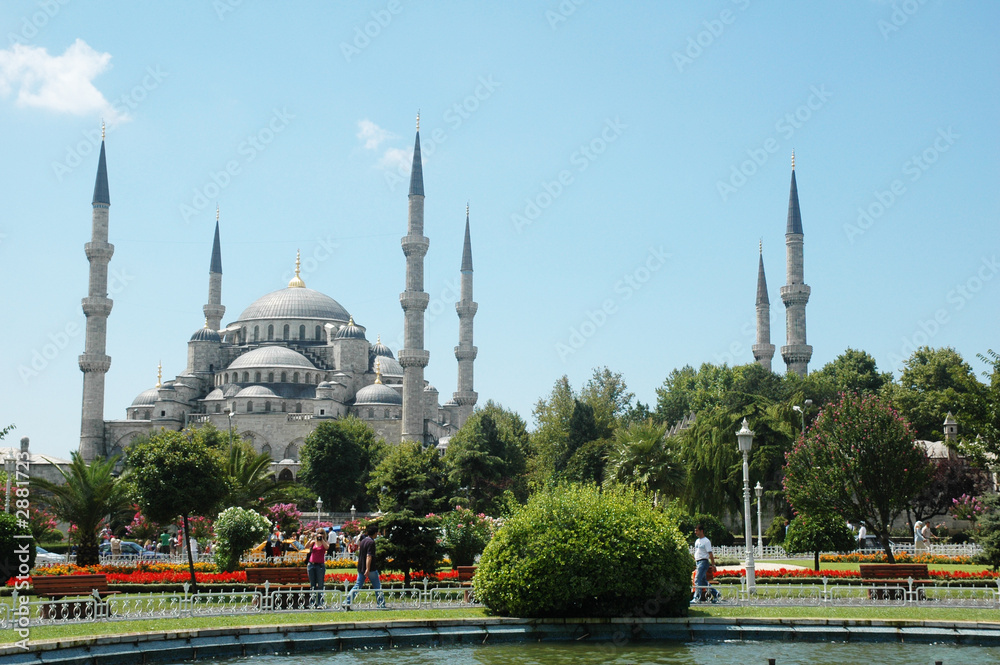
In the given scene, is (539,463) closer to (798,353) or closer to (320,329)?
(798,353)

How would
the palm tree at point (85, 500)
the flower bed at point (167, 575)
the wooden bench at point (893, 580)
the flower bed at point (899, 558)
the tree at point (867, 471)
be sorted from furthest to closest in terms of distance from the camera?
the flower bed at point (899, 558) → the palm tree at point (85, 500) → the tree at point (867, 471) → the flower bed at point (167, 575) → the wooden bench at point (893, 580)

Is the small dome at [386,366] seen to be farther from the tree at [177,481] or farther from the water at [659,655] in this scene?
the water at [659,655]

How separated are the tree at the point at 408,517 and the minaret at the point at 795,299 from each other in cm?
3714

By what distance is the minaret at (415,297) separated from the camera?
5097 cm

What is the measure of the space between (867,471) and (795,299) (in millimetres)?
31592

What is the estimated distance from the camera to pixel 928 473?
1966 centimetres

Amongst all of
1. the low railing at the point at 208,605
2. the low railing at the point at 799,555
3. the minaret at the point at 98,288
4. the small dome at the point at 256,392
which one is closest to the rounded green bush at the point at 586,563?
the low railing at the point at 208,605

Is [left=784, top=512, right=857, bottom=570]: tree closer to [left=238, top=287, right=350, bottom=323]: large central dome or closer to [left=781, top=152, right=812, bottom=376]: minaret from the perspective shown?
[left=781, top=152, right=812, bottom=376]: minaret

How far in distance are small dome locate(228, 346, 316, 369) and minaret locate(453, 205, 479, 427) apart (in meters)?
11.8

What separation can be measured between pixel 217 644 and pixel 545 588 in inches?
143

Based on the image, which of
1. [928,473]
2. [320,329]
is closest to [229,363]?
[320,329]

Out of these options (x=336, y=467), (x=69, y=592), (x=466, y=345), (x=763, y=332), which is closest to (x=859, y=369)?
(x=763, y=332)

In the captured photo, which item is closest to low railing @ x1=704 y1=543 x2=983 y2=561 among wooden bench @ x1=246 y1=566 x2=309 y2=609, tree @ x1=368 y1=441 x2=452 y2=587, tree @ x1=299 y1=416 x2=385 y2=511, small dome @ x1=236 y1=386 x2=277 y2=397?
tree @ x1=368 y1=441 x2=452 y2=587

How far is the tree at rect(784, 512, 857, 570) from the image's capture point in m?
18.9
